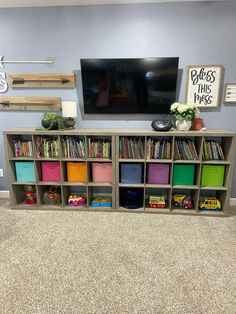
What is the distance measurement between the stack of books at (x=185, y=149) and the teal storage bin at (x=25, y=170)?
178 centimetres

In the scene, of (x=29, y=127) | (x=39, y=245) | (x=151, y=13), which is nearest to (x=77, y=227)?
(x=39, y=245)

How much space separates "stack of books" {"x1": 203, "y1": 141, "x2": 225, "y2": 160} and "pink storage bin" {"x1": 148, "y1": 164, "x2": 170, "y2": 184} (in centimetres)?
47

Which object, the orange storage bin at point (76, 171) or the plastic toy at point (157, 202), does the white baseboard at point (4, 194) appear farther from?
the plastic toy at point (157, 202)

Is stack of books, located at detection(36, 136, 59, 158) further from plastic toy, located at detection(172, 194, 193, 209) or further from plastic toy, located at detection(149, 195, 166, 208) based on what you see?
plastic toy, located at detection(172, 194, 193, 209)

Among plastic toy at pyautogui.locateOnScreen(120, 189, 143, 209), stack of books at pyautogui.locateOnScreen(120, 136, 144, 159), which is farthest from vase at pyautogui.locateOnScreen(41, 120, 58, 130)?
plastic toy at pyautogui.locateOnScreen(120, 189, 143, 209)

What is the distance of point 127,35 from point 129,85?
0.58m

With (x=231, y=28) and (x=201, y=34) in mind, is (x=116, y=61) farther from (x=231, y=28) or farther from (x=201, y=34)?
(x=231, y=28)

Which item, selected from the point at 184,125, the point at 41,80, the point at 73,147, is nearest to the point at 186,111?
the point at 184,125

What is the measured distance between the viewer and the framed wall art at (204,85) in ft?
8.41

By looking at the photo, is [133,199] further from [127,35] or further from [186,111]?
[127,35]

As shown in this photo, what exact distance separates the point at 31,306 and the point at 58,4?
116 inches

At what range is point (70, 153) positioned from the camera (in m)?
2.70

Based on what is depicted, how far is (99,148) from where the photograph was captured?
2.68m

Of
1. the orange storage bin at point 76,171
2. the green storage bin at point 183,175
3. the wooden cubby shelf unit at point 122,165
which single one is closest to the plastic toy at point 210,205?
the wooden cubby shelf unit at point 122,165
